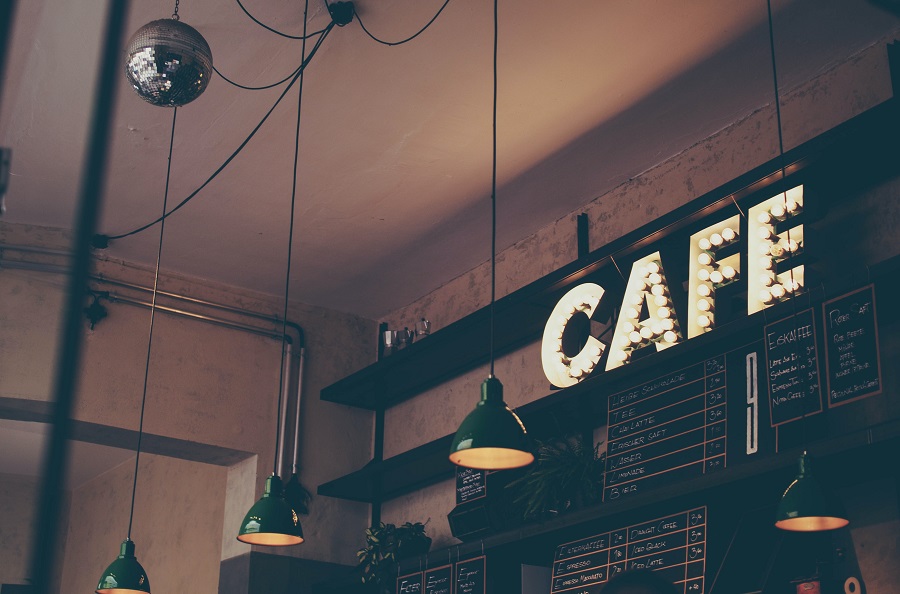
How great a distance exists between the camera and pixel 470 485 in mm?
5410

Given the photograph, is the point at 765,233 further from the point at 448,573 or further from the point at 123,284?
the point at 123,284

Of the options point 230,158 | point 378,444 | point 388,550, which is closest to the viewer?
point 230,158

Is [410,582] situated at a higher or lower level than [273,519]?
lower

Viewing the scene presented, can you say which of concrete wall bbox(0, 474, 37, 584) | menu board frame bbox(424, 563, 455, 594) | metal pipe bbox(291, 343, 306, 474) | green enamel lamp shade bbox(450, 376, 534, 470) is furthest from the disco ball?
concrete wall bbox(0, 474, 37, 584)

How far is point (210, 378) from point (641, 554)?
328 centimetres

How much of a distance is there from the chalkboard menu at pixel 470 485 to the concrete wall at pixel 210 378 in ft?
4.46

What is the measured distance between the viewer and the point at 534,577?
5.14m

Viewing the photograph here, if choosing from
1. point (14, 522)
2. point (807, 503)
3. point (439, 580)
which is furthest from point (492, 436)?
point (14, 522)

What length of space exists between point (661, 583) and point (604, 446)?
1465 mm

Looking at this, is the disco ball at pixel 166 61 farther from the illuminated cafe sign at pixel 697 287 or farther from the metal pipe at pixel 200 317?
the metal pipe at pixel 200 317

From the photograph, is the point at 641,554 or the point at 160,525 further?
the point at 160,525

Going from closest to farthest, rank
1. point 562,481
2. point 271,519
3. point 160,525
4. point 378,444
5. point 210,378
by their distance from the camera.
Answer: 1. point 271,519
2. point 562,481
3. point 210,378
4. point 378,444
5. point 160,525

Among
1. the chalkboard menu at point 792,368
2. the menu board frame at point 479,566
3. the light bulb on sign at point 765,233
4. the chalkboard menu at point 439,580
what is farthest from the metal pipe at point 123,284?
the chalkboard menu at point 792,368

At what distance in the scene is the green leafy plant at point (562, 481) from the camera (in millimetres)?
4656
